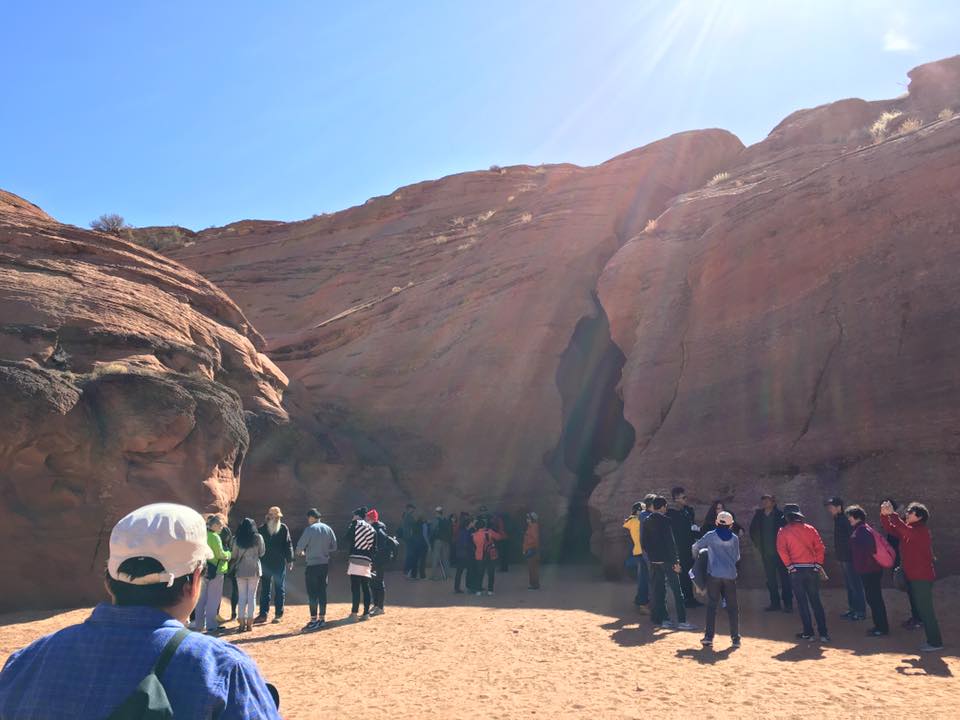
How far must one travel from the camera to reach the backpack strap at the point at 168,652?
70.9 inches

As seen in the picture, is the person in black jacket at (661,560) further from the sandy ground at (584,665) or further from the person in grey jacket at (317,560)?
the person in grey jacket at (317,560)

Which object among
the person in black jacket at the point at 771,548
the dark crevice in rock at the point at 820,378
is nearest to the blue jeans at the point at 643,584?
the person in black jacket at the point at 771,548

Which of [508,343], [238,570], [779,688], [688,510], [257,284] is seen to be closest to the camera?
[779,688]

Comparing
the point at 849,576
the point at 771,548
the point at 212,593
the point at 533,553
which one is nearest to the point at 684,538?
the point at 771,548

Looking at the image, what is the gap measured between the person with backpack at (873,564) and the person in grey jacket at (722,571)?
165 centimetres

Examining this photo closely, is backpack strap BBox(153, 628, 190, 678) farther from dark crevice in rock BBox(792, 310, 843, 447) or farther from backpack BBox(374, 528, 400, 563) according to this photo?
dark crevice in rock BBox(792, 310, 843, 447)

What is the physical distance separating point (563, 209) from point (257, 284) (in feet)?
62.1

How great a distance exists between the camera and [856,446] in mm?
12836

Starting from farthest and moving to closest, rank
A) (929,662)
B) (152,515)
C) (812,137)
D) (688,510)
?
(812,137) < (688,510) < (929,662) < (152,515)

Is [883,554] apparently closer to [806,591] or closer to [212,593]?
[806,591]

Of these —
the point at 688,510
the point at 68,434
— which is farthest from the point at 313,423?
the point at 688,510

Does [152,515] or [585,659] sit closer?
[152,515]

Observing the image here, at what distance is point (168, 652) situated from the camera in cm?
183

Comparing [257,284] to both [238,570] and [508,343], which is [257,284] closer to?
[508,343]
